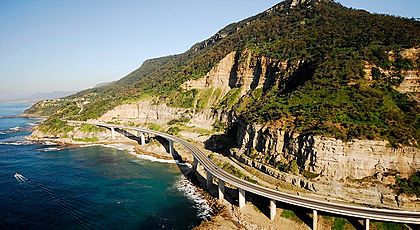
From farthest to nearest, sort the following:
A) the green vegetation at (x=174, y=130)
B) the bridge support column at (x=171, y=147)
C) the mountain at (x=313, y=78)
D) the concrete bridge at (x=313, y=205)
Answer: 1. the green vegetation at (x=174, y=130)
2. the bridge support column at (x=171, y=147)
3. the mountain at (x=313, y=78)
4. the concrete bridge at (x=313, y=205)

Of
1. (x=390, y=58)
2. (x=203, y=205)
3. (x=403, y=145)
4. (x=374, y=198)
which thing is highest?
(x=390, y=58)

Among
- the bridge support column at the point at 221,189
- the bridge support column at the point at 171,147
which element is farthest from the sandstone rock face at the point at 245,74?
the bridge support column at the point at 221,189

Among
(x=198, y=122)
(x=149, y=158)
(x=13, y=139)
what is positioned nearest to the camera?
(x=149, y=158)

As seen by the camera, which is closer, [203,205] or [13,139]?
[203,205]

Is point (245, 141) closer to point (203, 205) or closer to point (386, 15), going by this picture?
point (203, 205)

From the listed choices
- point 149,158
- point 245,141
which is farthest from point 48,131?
point 245,141

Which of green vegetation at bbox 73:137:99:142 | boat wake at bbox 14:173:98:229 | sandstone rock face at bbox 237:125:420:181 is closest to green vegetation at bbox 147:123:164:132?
green vegetation at bbox 73:137:99:142

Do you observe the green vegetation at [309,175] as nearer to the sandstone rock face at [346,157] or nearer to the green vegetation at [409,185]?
the sandstone rock face at [346,157]
